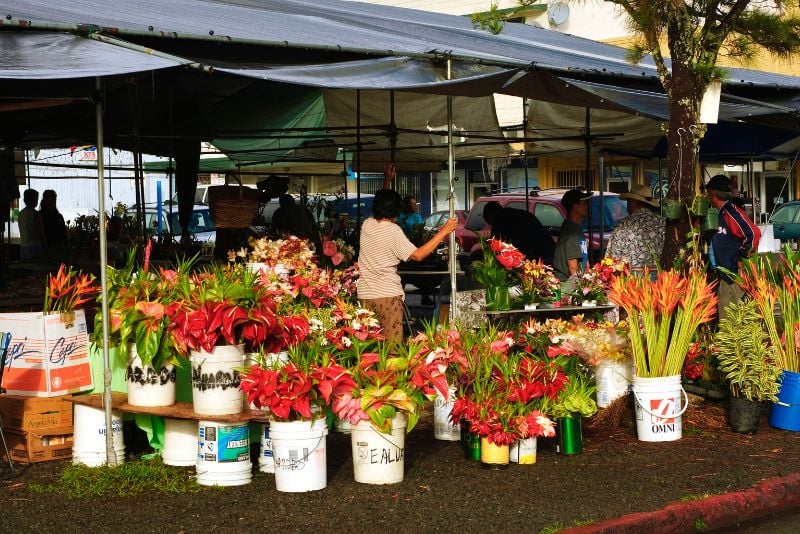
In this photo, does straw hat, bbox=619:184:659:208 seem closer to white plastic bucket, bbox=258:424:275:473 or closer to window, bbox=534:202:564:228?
white plastic bucket, bbox=258:424:275:473

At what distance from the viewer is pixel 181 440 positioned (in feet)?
23.2

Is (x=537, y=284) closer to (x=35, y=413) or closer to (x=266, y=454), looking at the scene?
(x=266, y=454)

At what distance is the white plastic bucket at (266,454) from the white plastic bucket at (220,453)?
22 cm

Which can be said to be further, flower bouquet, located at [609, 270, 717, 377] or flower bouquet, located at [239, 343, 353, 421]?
flower bouquet, located at [609, 270, 717, 377]

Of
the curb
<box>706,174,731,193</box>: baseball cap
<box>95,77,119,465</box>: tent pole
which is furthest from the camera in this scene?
<box>706,174,731,193</box>: baseball cap

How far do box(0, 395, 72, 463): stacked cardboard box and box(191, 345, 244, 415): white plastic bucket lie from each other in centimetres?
120

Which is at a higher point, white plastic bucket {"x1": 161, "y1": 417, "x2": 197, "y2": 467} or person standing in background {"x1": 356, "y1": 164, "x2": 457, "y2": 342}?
person standing in background {"x1": 356, "y1": 164, "x2": 457, "y2": 342}

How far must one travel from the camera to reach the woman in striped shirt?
853 centimetres

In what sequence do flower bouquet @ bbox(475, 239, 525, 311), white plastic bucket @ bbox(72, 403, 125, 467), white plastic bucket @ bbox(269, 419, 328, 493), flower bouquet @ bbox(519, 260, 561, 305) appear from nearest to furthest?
white plastic bucket @ bbox(269, 419, 328, 493), white plastic bucket @ bbox(72, 403, 125, 467), flower bouquet @ bbox(475, 239, 525, 311), flower bouquet @ bbox(519, 260, 561, 305)

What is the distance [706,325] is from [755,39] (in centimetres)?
264

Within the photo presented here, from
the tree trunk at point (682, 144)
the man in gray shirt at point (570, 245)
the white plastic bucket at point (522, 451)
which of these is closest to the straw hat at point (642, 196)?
the man in gray shirt at point (570, 245)

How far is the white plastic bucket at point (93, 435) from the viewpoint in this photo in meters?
7.16

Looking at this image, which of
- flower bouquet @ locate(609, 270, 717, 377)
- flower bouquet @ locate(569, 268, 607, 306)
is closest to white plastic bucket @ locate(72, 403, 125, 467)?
flower bouquet @ locate(609, 270, 717, 377)

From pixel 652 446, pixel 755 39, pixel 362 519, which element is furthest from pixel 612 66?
pixel 362 519
